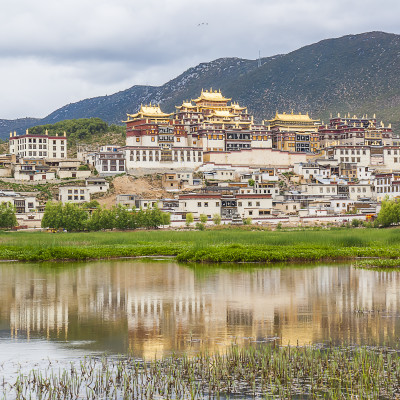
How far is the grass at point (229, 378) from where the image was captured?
15.8m

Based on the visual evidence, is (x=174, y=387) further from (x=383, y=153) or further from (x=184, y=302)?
(x=383, y=153)

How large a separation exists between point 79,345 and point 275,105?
518 feet

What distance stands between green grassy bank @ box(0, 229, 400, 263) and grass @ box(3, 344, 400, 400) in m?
23.1

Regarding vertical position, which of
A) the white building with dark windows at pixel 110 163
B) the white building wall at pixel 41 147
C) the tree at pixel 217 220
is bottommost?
the tree at pixel 217 220

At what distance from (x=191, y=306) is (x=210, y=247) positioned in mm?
16304

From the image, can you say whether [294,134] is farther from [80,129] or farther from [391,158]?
[80,129]

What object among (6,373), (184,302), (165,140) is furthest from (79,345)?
(165,140)

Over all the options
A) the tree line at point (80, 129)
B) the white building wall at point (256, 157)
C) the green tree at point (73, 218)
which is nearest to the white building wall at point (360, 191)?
the white building wall at point (256, 157)

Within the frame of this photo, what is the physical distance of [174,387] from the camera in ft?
52.9

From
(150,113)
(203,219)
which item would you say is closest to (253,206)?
(203,219)

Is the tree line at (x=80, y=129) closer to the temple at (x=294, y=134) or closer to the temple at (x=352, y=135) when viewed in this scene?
the temple at (x=294, y=134)

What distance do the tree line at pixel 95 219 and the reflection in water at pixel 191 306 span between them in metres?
25.0

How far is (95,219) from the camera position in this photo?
64.2 m

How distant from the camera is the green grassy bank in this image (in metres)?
41.7
